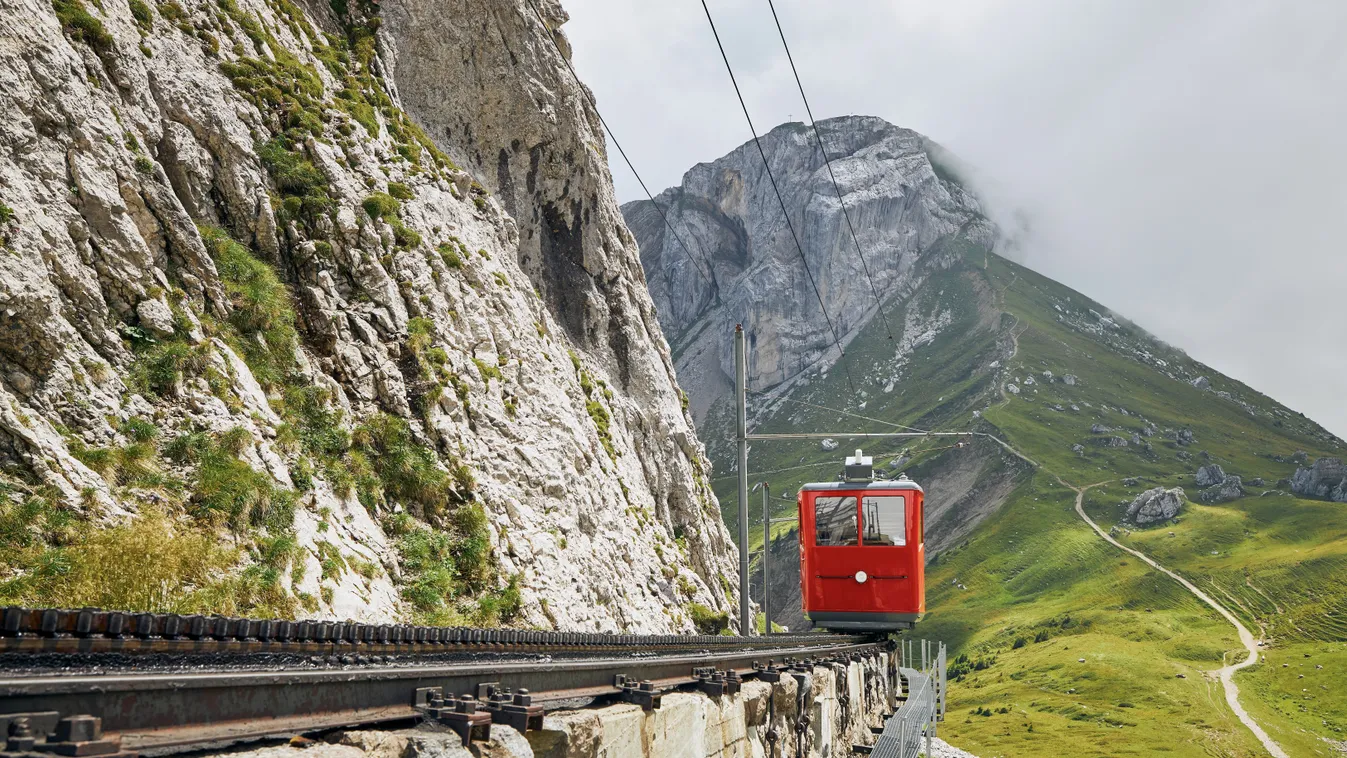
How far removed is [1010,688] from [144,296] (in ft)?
327

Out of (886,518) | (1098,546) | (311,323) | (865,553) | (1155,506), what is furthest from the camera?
(1155,506)

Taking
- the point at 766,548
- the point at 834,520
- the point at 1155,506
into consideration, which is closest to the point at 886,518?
the point at 834,520

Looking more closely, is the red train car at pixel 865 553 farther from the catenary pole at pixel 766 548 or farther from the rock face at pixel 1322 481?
the rock face at pixel 1322 481

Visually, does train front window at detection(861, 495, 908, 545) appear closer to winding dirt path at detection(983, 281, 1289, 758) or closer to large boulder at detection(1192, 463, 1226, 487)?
winding dirt path at detection(983, 281, 1289, 758)

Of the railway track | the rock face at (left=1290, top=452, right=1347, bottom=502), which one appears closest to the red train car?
the railway track

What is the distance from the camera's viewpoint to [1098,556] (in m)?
125

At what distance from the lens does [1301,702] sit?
286ft

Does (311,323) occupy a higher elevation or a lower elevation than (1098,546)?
higher

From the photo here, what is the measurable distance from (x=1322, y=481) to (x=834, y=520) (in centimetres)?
16968

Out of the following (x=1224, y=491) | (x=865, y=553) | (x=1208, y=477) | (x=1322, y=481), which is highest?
(x=1208, y=477)

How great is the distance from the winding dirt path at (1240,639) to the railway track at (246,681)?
90177mm

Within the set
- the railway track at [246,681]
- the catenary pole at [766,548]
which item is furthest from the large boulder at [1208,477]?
the railway track at [246,681]

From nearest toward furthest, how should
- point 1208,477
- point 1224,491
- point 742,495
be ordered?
point 742,495, point 1224,491, point 1208,477

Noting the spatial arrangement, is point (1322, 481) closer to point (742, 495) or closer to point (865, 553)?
point (865, 553)
